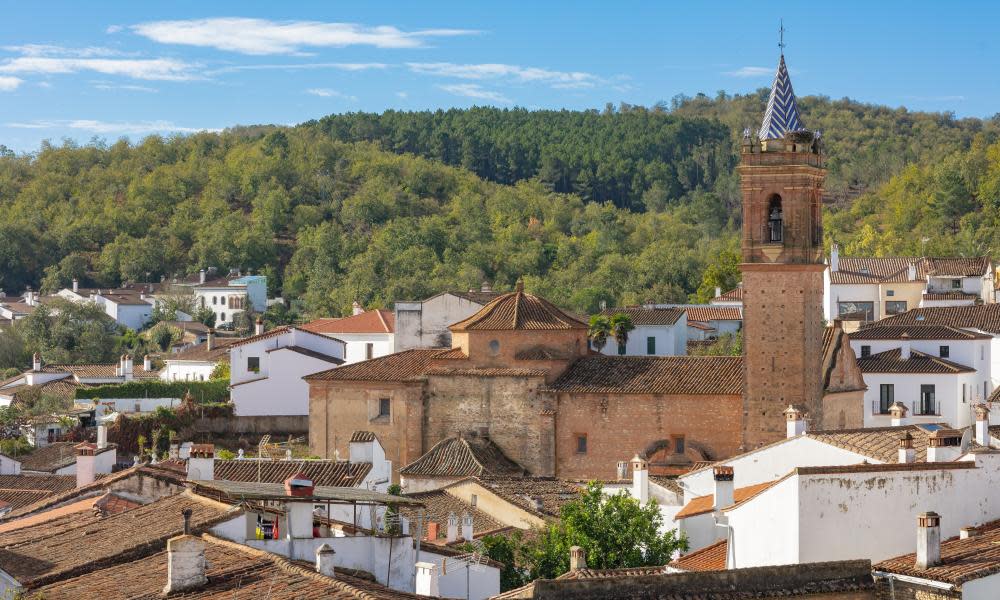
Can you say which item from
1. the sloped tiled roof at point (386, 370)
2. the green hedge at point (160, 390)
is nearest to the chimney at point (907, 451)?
the sloped tiled roof at point (386, 370)

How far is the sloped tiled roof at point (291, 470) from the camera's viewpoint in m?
35.0

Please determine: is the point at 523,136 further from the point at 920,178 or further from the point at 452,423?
the point at 452,423

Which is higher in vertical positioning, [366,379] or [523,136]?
[523,136]

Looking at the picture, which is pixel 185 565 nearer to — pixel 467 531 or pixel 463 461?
pixel 467 531

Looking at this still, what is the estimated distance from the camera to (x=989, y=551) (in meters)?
19.7

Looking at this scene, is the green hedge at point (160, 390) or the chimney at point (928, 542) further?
the green hedge at point (160, 390)

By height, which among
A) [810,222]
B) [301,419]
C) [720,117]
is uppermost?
[720,117]

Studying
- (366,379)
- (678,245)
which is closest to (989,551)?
(366,379)

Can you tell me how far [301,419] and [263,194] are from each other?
71.8 m

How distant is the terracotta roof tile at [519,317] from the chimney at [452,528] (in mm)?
12831

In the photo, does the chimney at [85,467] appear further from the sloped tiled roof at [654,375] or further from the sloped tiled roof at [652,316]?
the sloped tiled roof at [652,316]

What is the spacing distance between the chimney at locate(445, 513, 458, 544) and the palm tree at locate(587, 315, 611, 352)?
1050 inches

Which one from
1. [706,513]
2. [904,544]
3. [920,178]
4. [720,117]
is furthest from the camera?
[720,117]

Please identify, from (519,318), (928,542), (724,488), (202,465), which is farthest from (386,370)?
(928,542)
